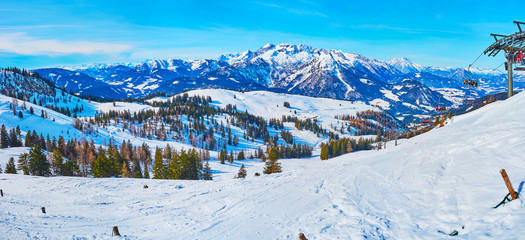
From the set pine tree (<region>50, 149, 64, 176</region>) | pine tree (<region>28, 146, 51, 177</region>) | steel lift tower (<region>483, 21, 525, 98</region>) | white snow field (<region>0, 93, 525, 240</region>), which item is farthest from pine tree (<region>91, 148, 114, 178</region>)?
steel lift tower (<region>483, 21, 525, 98</region>)

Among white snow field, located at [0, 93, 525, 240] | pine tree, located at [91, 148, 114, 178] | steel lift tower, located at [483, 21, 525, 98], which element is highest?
steel lift tower, located at [483, 21, 525, 98]

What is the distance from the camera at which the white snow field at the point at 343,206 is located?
47.9 ft

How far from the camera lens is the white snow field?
14.6 meters

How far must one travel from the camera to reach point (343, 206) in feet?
64.8

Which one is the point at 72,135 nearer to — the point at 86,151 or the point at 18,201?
the point at 86,151

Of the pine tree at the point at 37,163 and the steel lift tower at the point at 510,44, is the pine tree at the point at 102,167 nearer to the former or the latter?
the pine tree at the point at 37,163

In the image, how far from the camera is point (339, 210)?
19172 millimetres

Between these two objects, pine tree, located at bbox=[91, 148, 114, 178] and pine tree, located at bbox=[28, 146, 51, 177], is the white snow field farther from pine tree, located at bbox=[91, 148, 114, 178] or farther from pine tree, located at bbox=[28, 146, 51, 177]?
pine tree, located at bbox=[28, 146, 51, 177]

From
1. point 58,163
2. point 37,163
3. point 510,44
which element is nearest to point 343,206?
point 510,44

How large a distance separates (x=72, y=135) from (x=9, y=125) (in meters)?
49.1

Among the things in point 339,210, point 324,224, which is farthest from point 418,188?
point 324,224

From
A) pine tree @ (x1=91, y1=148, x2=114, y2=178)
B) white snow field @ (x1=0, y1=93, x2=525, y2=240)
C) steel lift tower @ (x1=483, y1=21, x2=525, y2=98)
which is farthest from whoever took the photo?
pine tree @ (x1=91, y1=148, x2=114, y2=178)

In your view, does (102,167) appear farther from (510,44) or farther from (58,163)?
(510,44)

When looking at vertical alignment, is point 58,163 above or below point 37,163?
below
